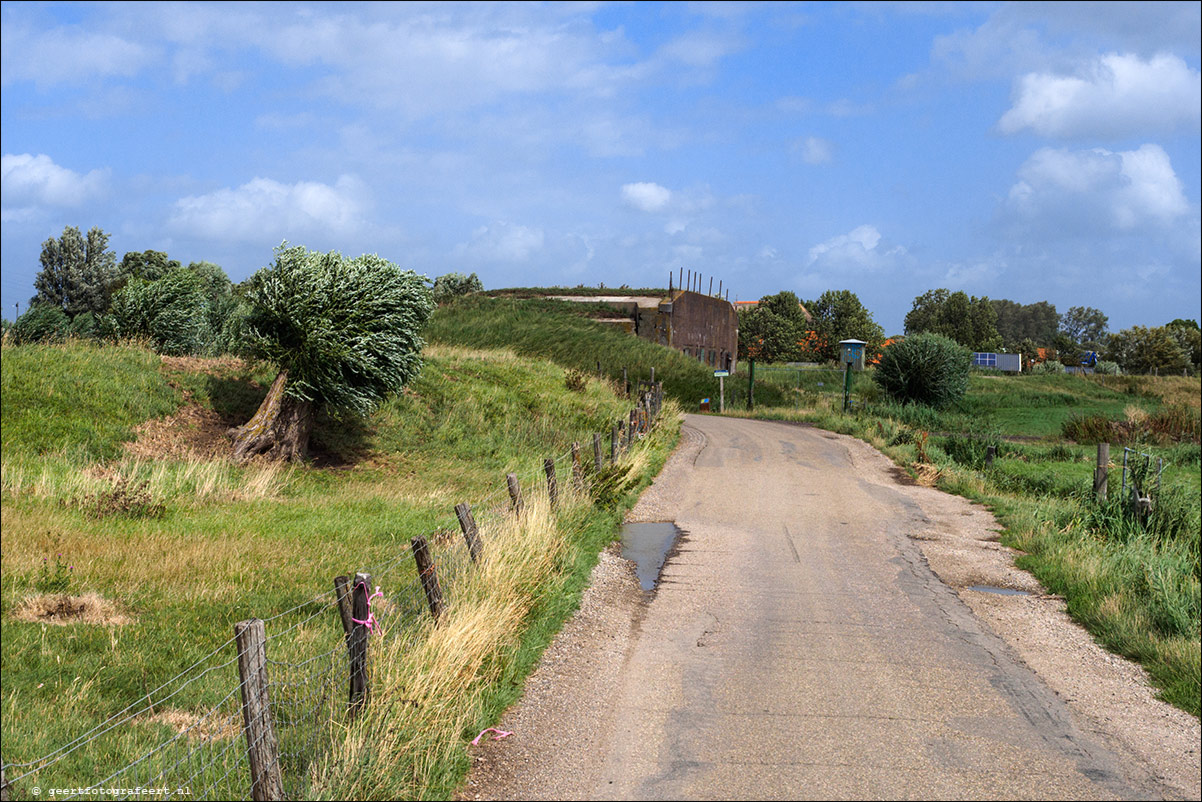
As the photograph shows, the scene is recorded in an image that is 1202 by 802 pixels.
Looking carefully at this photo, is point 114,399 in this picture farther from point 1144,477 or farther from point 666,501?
point 1144,477

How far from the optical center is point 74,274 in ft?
190

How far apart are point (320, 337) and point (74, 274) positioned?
48.4 m

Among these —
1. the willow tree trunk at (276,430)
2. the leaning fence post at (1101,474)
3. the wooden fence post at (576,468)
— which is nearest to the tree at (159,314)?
the willow tree trunk at (276,430)

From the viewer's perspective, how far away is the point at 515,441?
24.2 m

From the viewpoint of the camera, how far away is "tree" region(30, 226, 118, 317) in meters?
58.0

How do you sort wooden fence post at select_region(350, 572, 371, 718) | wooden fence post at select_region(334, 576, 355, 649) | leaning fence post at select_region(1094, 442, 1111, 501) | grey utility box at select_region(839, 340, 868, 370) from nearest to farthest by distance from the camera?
wooden fence post at select_region(350, 572, 371, 718) → wooden fence post at select_region(334, 576, 355, 649) → leaning fence post at select_region(1094, 442, 1111, 501) → grey utility box at select_region(839, 340, 868, 370)

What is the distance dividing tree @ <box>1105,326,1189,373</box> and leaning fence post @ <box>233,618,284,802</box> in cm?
10492

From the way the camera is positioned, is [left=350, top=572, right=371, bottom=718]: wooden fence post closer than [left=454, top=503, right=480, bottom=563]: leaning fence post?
Yes

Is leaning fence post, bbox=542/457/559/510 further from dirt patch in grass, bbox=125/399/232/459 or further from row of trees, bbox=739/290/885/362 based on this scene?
row of trees, bbox=739/290/885/362

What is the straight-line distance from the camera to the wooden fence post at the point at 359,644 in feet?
18.5

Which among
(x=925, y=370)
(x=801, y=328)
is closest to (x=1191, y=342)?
(x=801, y=328)

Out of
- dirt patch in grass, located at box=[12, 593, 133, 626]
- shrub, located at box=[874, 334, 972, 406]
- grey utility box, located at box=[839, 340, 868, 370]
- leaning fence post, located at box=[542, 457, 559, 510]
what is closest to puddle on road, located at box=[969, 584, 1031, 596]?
leaning fence post, located at box=[542, 457, 559, 510]

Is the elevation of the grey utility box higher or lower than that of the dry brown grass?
higher

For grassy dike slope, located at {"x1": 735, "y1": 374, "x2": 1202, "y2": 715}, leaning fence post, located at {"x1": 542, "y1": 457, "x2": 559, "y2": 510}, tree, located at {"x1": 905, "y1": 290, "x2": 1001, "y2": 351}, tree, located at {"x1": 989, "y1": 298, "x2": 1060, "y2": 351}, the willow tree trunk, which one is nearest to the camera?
grassy dike slope, located at {"x1": 735, "y1": 374, "x2": 1202, "y2": 715}
